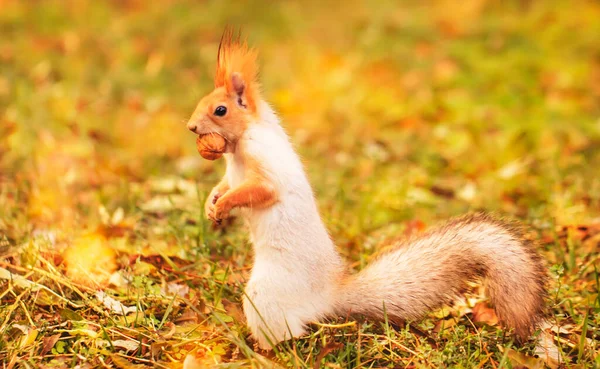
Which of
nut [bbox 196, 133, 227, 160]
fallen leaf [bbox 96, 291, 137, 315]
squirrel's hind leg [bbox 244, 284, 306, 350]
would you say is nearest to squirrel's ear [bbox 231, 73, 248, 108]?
nut [bbox 196, 133, 227, 160]

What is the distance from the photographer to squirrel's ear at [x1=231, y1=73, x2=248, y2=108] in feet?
7.64

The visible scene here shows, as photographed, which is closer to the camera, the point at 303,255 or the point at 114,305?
the point at 303,255

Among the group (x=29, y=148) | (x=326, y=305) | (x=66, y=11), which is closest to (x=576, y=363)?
(x=326, y=305)

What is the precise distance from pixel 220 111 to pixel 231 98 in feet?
0.20

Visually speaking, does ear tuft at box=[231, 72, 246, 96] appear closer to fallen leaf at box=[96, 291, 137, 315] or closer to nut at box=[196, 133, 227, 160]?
nut at box=[196, 133, 227, 160]

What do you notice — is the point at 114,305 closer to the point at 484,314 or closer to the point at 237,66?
the point at 237,66

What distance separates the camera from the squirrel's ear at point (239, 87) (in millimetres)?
2330

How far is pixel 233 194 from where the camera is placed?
2.23 m

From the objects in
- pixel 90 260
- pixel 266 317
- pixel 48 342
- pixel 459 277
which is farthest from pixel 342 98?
pixel 48 342

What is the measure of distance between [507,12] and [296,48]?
228 centimetres

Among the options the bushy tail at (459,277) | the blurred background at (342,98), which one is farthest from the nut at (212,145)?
the blurred background at (342,98)

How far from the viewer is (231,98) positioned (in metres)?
2.34

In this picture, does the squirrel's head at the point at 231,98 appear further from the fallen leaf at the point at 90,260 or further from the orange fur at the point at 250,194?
the fallen leaf at the point at 90,260

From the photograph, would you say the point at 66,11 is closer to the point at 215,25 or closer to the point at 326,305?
the point at 215,25
